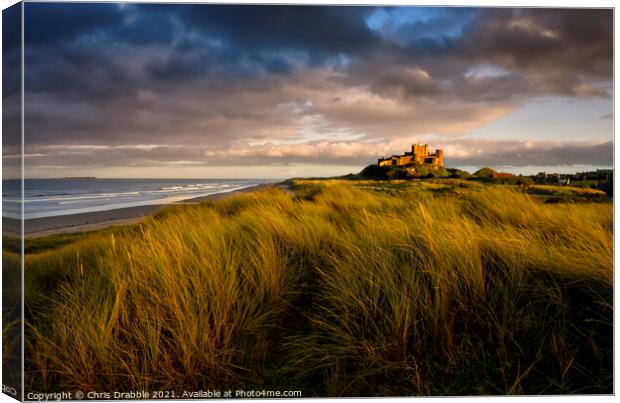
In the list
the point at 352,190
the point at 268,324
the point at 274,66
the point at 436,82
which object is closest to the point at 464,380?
the point at 268,324

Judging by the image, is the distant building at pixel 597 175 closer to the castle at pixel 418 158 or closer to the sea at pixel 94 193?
Answer: the castle at pixel 418 158

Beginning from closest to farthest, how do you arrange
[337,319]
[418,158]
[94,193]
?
[337,319] < [94,193] < [418,158]

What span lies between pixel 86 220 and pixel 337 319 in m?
1.93

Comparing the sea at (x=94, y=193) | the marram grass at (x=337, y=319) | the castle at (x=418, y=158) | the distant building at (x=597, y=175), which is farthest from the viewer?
the castle at (x=418, y=158)

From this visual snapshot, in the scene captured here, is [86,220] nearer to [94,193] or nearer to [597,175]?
[94,193]

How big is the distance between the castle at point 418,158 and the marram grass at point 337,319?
0.47 metres

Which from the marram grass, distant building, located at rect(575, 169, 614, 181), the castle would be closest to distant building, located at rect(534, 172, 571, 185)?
distant building, located at rect(575, 169, 614, 181)

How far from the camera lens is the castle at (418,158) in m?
2.36

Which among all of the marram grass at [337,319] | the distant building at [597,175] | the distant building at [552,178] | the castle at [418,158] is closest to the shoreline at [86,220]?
the marram grass at [337,319]

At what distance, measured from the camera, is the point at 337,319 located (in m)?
1.90

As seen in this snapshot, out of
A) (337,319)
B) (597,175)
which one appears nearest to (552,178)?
(597,175)

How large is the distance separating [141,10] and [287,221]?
1.52m

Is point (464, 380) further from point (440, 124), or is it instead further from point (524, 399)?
point (440, 124)

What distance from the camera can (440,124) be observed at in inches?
91.1
